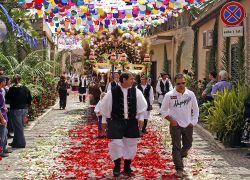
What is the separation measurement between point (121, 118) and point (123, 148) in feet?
1.65

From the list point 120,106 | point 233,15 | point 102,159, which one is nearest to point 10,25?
point 233,15

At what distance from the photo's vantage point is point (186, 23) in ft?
105

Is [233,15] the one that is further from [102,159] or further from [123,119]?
[123,119]

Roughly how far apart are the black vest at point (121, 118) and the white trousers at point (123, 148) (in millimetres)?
100

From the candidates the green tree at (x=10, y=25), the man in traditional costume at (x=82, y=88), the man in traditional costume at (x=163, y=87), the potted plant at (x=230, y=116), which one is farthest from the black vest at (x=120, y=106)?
the man in traditional costume at (x=82, y=88)

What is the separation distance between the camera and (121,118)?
8.89 metres

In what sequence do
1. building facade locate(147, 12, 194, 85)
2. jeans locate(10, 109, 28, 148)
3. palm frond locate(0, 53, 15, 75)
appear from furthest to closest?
building facade locate(147, 12, 194, 85), palm frond locate(0, 53, 15, 75), jeans locate(10, 109, 28, 148)

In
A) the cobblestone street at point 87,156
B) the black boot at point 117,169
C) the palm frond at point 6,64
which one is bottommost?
the cobblestone street at point 87,156

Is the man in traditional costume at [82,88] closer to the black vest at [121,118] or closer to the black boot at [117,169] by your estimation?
the black vest at [121,118]

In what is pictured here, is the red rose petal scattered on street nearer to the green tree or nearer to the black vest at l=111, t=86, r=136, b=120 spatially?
the black vest at l=111, t=86, r=136, b=120

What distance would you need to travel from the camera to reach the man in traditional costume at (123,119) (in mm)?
8820

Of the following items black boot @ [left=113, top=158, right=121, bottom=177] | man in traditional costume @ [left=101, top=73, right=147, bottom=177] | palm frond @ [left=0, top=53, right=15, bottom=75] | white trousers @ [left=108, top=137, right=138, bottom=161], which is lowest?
black boot @ [left=113, top=158, right=121, bottom=177]

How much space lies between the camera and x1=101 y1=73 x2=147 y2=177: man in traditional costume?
28.9ft

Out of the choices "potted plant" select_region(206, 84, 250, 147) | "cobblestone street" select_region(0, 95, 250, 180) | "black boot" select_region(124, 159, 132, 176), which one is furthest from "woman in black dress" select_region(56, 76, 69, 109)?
"black boot" select_region(124, 159, 132, 176)
